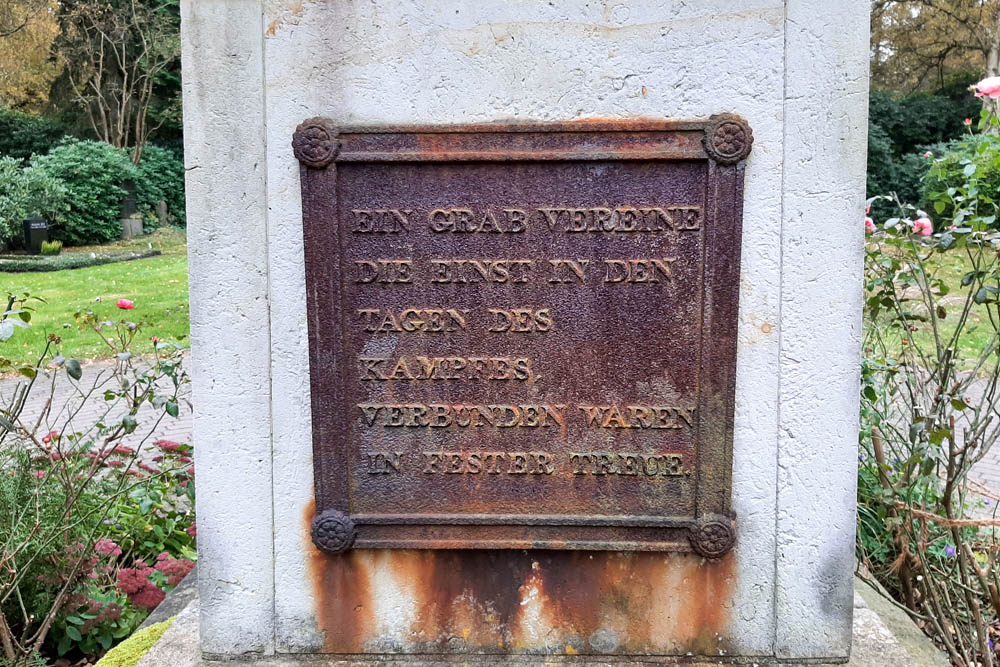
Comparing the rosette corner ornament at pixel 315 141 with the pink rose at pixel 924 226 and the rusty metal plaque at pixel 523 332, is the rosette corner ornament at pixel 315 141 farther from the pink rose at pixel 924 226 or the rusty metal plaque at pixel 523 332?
the pink rose at pixel 924 226

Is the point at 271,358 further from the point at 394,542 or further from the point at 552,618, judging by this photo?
the point at 552,618

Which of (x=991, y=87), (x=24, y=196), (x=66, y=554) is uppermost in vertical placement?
(x=24, y=196)

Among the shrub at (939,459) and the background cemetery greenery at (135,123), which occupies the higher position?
the background cemetery greenery at (135,123)

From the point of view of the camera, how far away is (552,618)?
7.83ft

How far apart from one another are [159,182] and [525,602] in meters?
28.1

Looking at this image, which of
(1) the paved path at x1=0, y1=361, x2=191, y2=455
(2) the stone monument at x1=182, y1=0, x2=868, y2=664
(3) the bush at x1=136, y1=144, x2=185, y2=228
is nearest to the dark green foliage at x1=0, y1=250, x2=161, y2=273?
(3) the bush at x1=136, y1=144, x2=185, y2=228

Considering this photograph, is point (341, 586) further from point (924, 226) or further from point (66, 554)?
point (924, 226)

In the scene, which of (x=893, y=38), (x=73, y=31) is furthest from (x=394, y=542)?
(x=893, y=38)

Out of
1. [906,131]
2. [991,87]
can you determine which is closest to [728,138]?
[991,87]

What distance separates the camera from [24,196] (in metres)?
21.2

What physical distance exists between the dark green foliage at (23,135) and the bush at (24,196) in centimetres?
564

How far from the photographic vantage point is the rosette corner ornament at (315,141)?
2230mm

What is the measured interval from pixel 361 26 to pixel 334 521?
1.45 metres

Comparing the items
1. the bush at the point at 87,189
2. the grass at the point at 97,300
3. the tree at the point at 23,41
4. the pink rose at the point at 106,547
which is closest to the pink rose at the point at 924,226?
the pink rose at the point at 106,547
